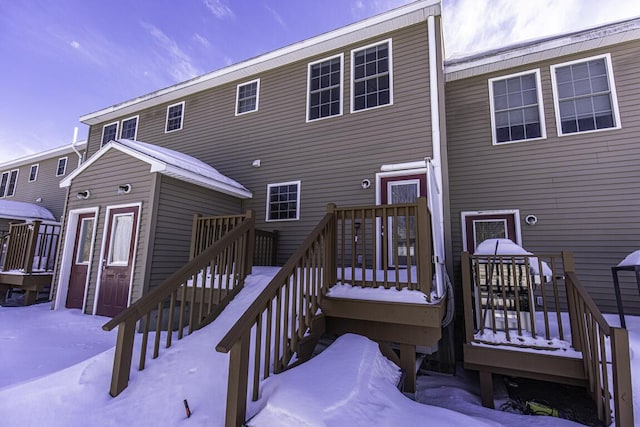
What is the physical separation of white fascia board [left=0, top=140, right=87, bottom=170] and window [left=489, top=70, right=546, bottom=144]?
555 inches

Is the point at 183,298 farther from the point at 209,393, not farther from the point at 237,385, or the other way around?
the point at 237,385

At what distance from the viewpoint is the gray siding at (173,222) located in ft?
18.1

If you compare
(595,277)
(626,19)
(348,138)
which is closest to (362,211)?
(348,138)

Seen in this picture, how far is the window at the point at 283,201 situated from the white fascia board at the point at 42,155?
32.6 feet

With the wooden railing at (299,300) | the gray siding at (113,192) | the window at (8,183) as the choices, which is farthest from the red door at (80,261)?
the window at (8,183)

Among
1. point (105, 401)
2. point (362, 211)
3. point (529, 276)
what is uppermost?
point (362, 211)

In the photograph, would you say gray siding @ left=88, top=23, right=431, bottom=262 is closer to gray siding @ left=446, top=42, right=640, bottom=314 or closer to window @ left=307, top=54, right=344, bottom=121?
window @ left=307, top=54, right=344, bottom=121

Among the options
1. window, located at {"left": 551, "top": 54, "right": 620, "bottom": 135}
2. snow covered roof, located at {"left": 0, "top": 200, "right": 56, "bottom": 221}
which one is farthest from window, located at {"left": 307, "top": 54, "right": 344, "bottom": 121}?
snow covered roof, located at {"left": 0, "top": 200, "right": 56, "bottom": 221}

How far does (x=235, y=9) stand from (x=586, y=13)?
11704mm

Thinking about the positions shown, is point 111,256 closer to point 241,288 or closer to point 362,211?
point 241,288

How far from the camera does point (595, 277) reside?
206 inches

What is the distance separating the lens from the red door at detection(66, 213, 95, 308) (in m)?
6.28

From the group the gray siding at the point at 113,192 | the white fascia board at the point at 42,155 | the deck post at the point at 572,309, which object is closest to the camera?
the deck post at the point at 572,309

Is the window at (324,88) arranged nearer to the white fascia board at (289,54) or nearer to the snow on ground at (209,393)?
the white fascia board at (289,54)
